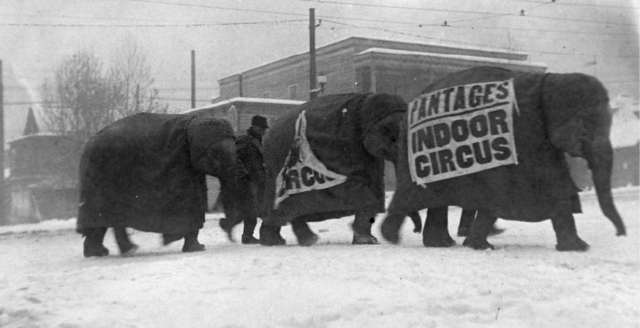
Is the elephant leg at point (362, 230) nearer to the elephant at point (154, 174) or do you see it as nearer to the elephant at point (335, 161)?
the elephant at point (335, 161)

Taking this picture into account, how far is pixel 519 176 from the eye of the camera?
6598 millimetres

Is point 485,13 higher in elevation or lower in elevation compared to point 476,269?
higher

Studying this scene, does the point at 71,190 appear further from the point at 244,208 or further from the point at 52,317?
the point at 52,317

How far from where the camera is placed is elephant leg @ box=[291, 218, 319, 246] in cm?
846

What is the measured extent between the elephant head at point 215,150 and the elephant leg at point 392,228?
192 cm

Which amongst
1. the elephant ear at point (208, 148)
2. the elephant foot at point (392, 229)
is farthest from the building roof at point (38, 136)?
the elephant foot at point (392, 229)

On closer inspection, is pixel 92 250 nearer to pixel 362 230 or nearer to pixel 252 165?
pixel 252 165

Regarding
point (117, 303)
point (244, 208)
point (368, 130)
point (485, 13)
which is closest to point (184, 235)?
point (244, 208)

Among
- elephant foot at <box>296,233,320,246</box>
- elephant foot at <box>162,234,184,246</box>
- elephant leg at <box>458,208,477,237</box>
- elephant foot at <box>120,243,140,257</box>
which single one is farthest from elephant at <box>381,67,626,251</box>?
elephant foot at <box>120,243,140,257</box>

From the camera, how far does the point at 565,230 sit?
21.4 feet

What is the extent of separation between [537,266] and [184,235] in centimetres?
423

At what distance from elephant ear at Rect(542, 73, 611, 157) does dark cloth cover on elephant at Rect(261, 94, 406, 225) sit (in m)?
1.98

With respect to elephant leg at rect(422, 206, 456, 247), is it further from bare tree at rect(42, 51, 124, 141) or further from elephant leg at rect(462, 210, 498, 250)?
bare tree at rect(42, 51, 124, 141)

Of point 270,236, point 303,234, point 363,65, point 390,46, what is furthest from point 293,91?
point 303,234
